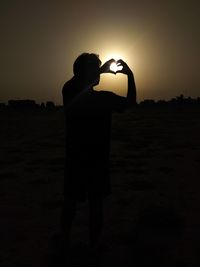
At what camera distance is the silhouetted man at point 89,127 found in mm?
5184

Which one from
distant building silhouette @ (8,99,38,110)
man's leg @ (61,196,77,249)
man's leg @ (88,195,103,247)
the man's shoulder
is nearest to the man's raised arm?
the man's shoulder

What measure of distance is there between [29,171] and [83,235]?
18.5 ft

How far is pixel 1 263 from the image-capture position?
223 inches

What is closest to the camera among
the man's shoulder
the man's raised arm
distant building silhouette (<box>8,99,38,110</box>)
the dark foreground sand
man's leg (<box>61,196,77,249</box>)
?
the man's raised arm

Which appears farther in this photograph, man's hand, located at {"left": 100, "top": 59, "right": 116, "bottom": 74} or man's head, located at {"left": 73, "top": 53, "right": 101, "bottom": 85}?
man's head, located at {"left": 73, "top": 53, "right": 101, "bottom": 85}

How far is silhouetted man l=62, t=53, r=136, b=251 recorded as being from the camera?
17.0ft

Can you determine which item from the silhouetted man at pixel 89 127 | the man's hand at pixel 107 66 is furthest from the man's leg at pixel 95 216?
the man's hand at pixel 107 66

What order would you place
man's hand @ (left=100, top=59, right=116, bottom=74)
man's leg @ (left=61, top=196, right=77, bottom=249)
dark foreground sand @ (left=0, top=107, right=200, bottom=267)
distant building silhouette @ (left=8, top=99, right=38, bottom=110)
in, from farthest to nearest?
distant building silhouette @ (left=8, top=99, right=38, bottom=110) < dark foreground sand @ (left=0, top=107, right=200, bottom=267) < man's leg @ (left=61, top=196, right=77, bottom=249) < man's hand @ (left=100, top=59, right=116, bottom=74)

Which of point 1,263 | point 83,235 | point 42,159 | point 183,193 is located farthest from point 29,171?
point 1,263

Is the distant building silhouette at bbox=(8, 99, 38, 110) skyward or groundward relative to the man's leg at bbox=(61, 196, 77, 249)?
groundward

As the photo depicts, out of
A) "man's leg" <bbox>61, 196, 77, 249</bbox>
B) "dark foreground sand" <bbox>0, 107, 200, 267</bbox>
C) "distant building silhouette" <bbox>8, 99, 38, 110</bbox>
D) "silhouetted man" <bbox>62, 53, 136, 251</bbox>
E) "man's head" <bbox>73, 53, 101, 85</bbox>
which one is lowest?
"distant building silhouette" <bbox>8, 99, 38, 110</bbox>

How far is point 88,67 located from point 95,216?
5.81ft

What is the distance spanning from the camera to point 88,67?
17.0 feet

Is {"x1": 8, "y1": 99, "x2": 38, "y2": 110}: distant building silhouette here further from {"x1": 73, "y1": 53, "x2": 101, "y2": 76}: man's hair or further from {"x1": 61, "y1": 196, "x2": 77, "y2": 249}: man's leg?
{"x1": 73, "y1": 53, "x2": 101, "y2": 76}: man's hair
